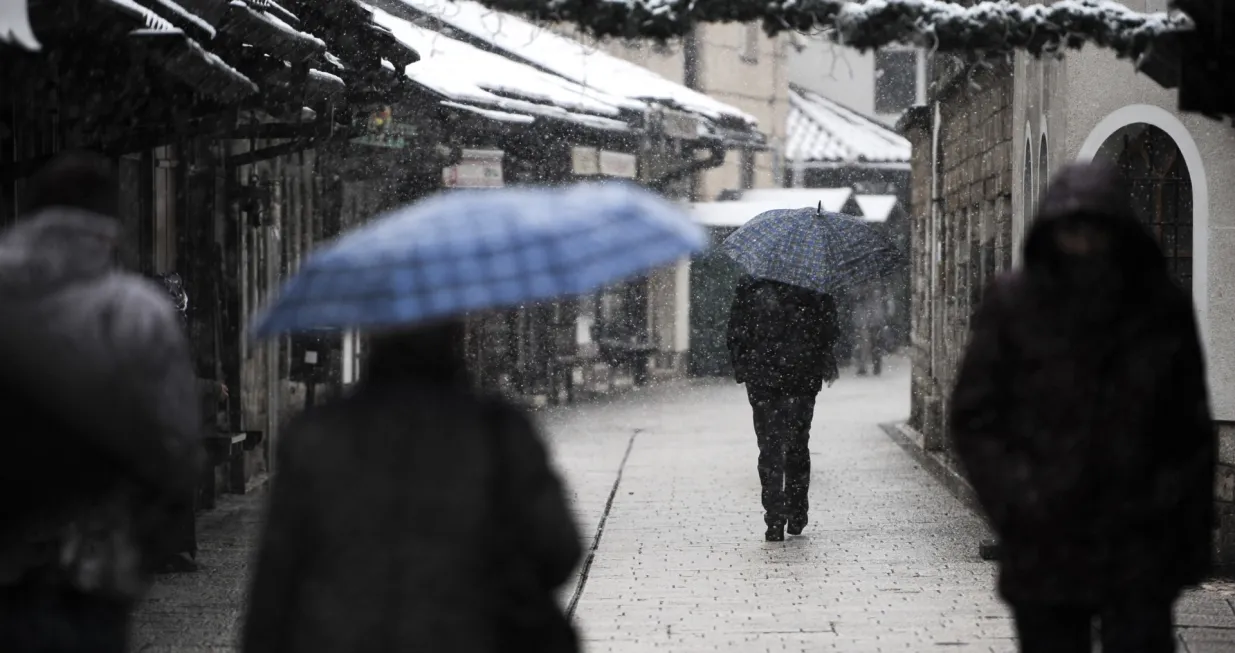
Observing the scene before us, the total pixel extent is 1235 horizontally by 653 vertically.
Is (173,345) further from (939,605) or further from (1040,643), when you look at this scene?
(939,605)

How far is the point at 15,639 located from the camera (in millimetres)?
3602

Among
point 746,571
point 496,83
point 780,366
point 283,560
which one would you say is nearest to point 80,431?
point 283,560

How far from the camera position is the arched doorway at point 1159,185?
9469 mm

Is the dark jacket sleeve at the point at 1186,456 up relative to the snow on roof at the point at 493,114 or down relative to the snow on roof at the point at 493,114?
down

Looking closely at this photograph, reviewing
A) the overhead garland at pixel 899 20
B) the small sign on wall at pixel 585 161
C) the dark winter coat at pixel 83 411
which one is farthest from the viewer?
the small sign on wall at pixel 585 161

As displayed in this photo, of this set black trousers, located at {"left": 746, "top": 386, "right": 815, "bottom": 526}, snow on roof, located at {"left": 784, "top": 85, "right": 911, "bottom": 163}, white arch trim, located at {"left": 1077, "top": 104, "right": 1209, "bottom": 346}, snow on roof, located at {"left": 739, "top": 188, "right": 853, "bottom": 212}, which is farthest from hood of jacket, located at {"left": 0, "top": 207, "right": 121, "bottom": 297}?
snow on roof, located at {"left": 784, "top": 85, "right": 911, "bottom": 163}

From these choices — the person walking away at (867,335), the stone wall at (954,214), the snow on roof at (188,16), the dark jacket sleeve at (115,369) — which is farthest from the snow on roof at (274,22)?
the person walking away at (867,335)

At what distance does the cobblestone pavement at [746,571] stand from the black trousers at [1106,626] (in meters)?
3.03

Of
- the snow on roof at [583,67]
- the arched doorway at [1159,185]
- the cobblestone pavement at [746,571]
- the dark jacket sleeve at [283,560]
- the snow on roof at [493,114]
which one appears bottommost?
the cobblestone pavement at [746,571]

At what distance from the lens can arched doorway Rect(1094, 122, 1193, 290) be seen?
9469 millimetres

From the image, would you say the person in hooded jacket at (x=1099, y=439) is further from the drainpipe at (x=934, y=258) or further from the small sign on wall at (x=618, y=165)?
the small sign on wall at (x=618, y=165)

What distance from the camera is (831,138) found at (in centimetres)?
3706

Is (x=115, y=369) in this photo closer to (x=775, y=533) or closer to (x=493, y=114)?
(x=775, y=533)

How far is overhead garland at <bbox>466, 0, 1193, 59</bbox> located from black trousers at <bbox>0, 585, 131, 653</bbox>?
2.90 meters
